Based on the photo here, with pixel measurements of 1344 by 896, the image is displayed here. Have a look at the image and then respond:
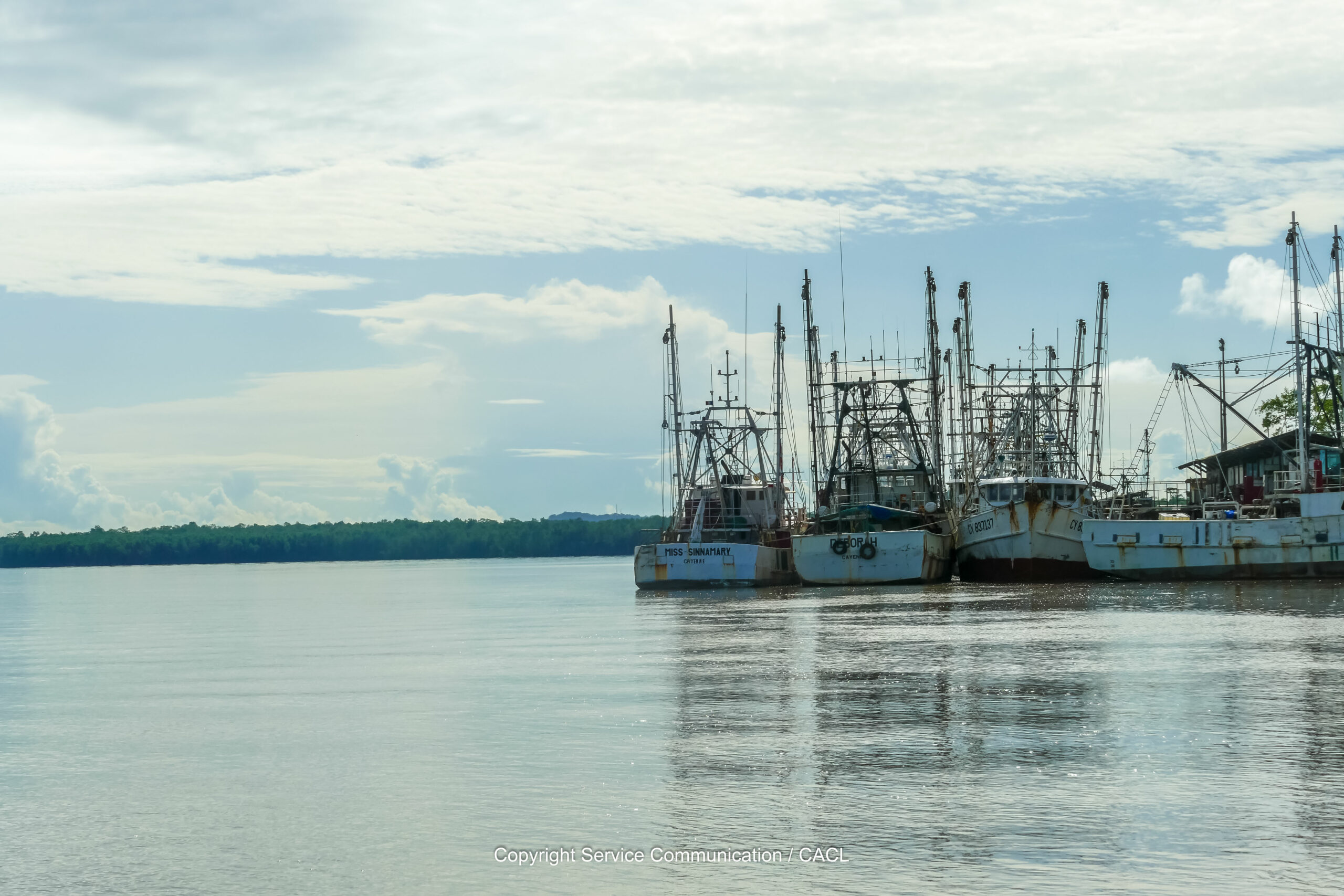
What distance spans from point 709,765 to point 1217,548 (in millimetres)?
72475

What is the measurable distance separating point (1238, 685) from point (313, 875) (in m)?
23.6

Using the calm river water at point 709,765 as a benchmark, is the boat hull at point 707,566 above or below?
above

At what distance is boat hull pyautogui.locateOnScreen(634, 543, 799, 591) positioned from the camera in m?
104

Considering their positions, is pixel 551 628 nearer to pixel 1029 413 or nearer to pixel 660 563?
pixel 660 563

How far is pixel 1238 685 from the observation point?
33938mm

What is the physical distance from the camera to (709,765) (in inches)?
962

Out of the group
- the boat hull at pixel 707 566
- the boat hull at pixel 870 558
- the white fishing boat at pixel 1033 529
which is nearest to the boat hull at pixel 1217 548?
the white fishing boat at pixel 1033 529

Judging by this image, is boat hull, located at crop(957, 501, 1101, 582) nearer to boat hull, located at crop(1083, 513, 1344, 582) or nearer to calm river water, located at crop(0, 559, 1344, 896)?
boat hull, located at crop(1083, 513, 1344, 582)

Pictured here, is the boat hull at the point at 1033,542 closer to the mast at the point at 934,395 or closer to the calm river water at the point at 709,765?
the mast at the point at 934,395

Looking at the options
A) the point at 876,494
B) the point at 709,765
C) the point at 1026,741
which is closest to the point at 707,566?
the point at 876,494

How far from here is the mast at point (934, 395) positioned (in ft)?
358

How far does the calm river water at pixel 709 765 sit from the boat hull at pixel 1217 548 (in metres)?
33.6

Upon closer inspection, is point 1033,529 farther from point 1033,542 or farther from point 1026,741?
point 1026,741

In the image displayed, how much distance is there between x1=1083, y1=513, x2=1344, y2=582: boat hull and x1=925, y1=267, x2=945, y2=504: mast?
54.5ft
